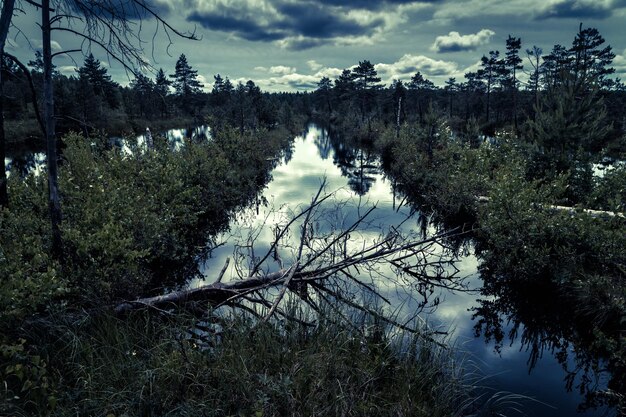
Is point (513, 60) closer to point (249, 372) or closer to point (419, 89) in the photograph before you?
point (419, 89)

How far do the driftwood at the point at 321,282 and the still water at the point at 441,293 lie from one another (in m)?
0.66

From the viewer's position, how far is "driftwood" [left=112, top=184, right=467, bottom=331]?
6184 millimetres

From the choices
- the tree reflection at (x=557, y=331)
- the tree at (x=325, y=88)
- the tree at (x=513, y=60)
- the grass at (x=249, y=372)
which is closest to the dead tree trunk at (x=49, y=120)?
the grass at (x=249, y=372)

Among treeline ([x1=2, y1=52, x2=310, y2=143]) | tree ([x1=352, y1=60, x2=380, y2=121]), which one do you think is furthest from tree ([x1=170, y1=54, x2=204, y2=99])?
tree ([x1=352, y1=60, x2=380, y2=121])

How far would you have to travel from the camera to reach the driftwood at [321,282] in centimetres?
618

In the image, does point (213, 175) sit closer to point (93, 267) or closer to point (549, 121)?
point (93, 267)

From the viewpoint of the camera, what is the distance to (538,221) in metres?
9.73

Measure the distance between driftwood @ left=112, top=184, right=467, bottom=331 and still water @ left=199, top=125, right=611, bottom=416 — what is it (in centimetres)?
66

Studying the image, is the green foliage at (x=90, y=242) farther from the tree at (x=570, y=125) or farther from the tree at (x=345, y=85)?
the tree at (x=345, y=85)

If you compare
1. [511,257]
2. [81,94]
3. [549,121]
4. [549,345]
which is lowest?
[549,345]

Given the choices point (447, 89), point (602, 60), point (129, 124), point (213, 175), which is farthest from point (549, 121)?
point (447, 89)

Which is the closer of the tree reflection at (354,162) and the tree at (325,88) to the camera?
the tree reflection at (354,162)

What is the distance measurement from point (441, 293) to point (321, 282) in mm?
4135

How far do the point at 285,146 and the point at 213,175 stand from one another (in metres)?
28.6
